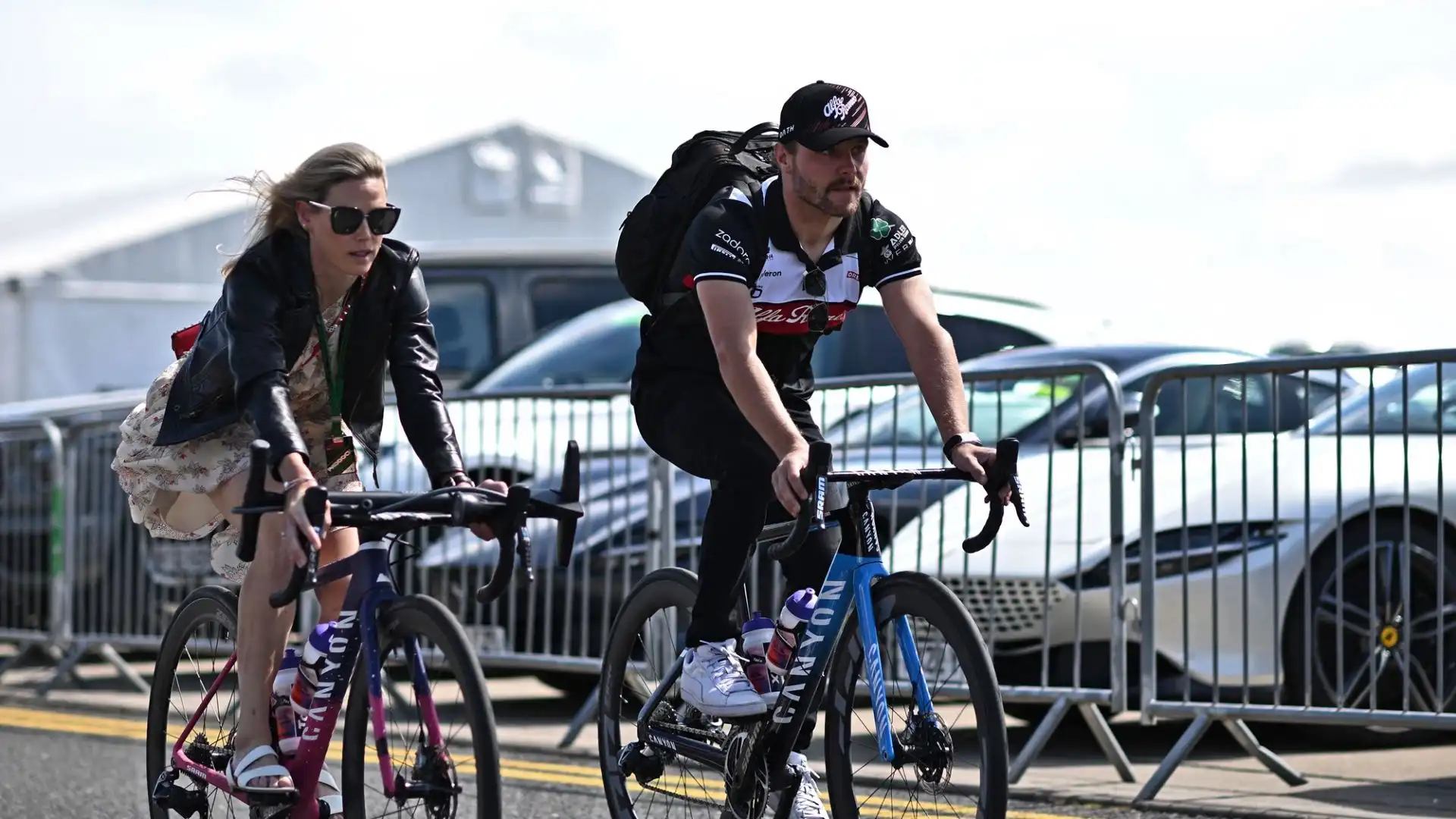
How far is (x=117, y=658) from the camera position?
10781 mm

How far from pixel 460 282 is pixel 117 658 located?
5.33 m

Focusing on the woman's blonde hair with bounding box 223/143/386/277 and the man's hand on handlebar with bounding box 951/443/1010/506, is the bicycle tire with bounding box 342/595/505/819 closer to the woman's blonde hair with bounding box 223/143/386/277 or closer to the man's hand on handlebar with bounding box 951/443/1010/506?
the woman's blonde hair with bounding box 223/143/386/277

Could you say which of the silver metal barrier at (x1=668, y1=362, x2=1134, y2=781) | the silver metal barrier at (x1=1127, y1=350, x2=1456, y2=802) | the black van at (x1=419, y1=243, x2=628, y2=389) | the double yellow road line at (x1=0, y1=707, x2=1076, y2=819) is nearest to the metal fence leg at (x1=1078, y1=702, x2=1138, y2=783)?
the silver metal barrier at (x1=668, y1=362, x2=1134, y2=781)

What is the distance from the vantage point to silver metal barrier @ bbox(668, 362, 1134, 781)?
741 cm

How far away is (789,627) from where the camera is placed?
4.92 meters

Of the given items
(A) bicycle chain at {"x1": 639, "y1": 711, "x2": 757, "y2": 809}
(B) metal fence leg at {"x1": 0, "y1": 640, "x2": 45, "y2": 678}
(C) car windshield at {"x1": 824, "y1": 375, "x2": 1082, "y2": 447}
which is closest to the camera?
(A) bicycle chain at {"x1": 639, "y1": 711, "x2": 757, "y2": 809}

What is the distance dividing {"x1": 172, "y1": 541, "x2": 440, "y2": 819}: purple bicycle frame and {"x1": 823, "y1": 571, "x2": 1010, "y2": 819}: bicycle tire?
2.86 ft

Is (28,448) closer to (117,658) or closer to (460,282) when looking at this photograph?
(117,658)

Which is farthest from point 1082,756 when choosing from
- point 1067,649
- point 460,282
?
point 460,282

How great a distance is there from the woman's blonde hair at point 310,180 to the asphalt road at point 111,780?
142cm

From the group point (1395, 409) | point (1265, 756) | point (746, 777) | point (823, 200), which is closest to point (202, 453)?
point (746, 777)

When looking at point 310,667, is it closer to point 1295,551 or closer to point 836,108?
point 836,108

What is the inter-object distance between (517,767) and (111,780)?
4.52 feet

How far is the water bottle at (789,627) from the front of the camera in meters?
4.89
